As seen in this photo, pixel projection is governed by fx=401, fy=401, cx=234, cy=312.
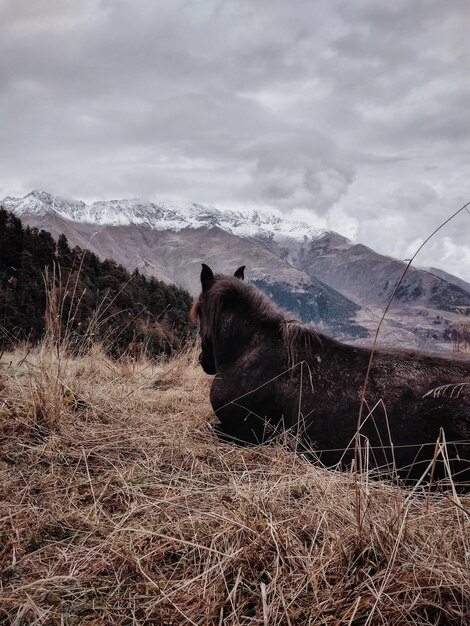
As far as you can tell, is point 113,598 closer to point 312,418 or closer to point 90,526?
point 90,526

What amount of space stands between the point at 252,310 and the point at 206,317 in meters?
0.65

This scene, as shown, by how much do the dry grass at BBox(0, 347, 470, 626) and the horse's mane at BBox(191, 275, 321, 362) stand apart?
134 centimetres

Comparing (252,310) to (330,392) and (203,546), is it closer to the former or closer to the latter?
(330,392)

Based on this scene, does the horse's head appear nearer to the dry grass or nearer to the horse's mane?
the horse's mane

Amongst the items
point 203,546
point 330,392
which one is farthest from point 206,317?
point 203,546

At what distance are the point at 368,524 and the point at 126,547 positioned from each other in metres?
1.08

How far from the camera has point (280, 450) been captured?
3324 mm

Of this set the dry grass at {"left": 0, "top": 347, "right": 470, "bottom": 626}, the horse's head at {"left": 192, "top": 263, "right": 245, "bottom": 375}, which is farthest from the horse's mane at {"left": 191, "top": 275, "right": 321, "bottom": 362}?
the dry grass at {"left": 0, "top": 347, "right": 470, "bottom": 626}

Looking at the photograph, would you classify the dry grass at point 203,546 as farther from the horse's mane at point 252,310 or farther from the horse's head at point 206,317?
the horse's head at point 206,317

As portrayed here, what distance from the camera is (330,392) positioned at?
3664 millimetres

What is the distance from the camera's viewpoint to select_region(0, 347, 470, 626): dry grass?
1441mm

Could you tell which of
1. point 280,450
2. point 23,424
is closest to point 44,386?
point 23,424

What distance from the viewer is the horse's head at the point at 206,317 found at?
16.4ft

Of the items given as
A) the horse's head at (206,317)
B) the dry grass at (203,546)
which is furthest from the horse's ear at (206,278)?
the dry grass at (203,546)
